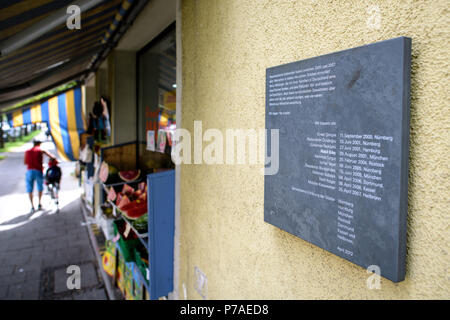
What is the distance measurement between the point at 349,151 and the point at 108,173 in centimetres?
314

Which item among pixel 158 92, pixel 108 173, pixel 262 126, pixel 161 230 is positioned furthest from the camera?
pixel 158 92

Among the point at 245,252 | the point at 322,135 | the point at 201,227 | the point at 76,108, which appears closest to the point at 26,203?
the point at 76,108

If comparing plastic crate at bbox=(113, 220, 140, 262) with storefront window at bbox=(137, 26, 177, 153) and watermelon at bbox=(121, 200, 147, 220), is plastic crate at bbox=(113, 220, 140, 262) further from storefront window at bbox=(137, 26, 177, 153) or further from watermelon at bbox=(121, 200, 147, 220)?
storefront window at bbox=(137, 26, 177, 153)

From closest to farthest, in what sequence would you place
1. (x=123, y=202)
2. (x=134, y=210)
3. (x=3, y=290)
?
(x=134, y=210), (x=123, y=202), (x=3, y=290)

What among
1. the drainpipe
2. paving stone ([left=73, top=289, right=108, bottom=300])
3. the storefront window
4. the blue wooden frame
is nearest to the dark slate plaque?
the blue wooden frame

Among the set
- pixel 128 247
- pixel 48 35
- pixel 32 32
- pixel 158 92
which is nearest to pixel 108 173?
pixel 128 247

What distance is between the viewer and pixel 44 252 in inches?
191

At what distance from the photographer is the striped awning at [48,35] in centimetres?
190

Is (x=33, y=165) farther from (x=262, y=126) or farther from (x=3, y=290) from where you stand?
(x=262, y=126)

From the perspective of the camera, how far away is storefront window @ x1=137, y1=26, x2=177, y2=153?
10.0 feet

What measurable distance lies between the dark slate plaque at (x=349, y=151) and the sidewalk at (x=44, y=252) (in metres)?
3.65

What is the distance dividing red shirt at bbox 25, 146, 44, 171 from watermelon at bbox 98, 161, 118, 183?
171 inches

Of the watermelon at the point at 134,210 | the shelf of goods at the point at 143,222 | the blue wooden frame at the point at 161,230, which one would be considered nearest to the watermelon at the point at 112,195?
the shelf of goods at the point at 143,222

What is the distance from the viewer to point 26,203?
7.60 metres
